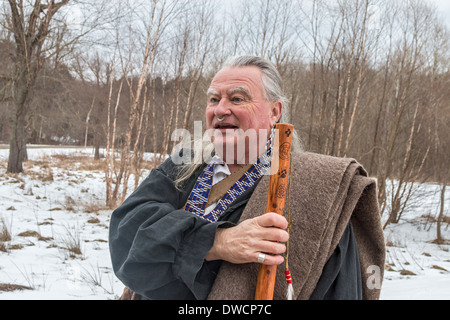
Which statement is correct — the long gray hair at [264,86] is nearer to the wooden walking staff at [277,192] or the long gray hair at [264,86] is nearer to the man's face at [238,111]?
the man's face at [238,111]

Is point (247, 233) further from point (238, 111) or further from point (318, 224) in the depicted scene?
point (238, 111)

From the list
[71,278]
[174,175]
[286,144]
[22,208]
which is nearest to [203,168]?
[174,175]

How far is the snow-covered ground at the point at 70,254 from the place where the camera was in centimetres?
321

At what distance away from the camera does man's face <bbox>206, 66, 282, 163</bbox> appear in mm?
1246

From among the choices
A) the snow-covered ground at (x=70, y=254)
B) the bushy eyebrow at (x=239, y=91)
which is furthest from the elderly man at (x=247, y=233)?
the snow-covered ground at (x=70, y=254)

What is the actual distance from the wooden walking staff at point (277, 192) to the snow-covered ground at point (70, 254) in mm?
2820

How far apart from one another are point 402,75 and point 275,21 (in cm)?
357

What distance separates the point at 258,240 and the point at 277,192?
16 centimetres

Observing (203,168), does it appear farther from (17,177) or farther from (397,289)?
(17,177)

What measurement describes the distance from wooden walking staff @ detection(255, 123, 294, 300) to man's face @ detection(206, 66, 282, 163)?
0.36 meters

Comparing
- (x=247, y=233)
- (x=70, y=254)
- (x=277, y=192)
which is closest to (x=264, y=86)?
(x=277, y=192)

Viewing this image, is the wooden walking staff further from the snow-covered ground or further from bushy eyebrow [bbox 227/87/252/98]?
the snow-covered ground

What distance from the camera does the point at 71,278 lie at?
11.1 feet

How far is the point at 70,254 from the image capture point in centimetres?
411
